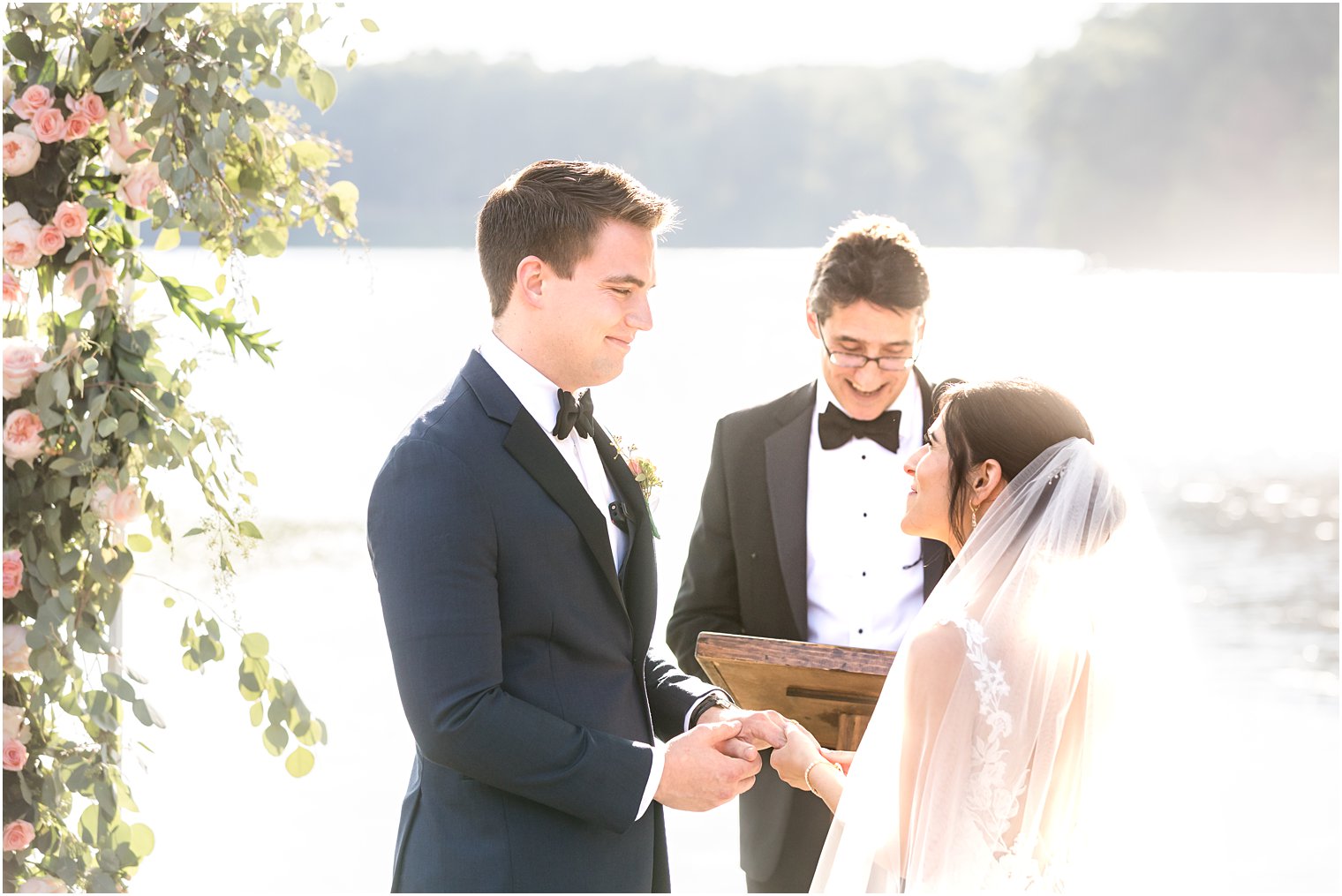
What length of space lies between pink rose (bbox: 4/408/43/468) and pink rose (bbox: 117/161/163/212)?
49 centimetres

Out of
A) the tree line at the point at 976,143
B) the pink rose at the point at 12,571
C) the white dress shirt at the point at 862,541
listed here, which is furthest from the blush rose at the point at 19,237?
the tree line at the point at 976,143

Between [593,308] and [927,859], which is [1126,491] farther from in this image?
[593,308]

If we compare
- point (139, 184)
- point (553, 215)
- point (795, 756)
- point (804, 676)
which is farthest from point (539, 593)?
point (139, 184)

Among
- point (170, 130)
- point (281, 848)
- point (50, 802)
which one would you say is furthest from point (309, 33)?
point (281, 848)

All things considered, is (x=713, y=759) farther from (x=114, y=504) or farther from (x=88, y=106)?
(x=88, y=106)

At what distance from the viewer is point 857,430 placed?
3508 mm

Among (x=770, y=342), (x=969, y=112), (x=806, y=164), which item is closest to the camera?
(x=770, y=342)

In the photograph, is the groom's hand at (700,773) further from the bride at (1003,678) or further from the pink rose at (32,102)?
the pink rose at (32,102)

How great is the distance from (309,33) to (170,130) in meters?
0.35

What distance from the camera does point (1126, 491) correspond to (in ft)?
7.97

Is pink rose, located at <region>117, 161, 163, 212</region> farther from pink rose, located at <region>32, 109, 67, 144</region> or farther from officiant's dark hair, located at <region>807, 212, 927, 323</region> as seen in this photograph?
officiant's dark hair, located at <region>807, 212, 927, 323</region>

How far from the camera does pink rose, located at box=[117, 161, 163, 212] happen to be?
278 centimetres

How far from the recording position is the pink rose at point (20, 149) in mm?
2711

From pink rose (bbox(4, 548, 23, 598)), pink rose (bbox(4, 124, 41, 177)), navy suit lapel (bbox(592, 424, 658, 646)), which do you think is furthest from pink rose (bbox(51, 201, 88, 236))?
navy suit lapel (bbox(592, 424, 658, 646))
